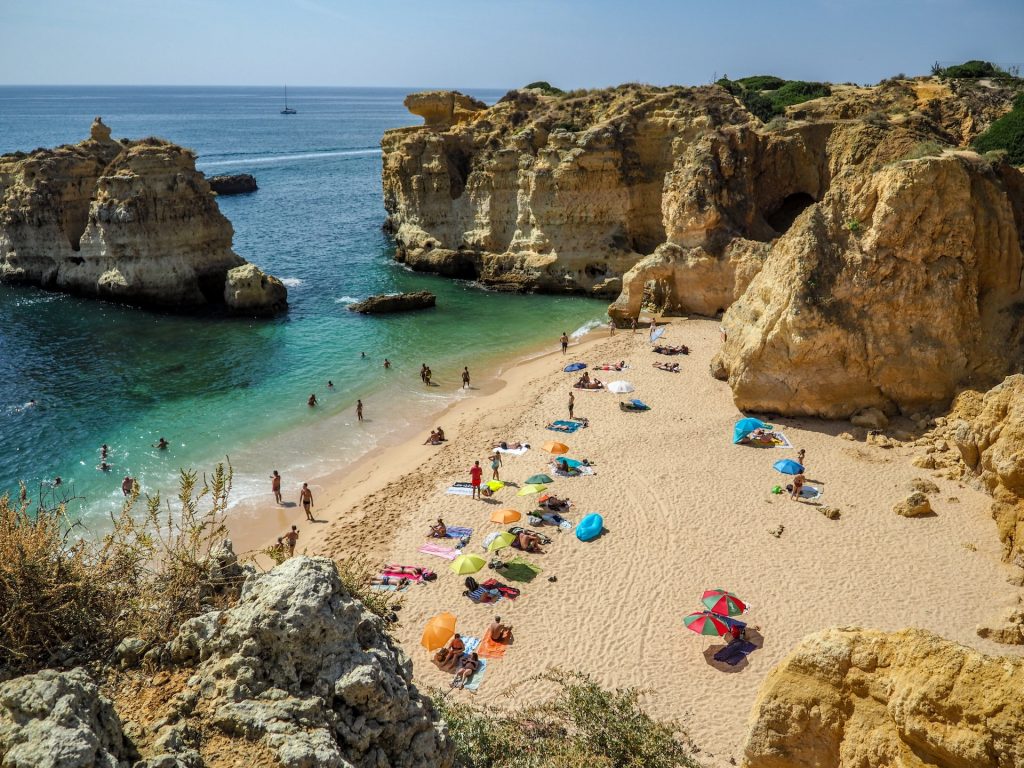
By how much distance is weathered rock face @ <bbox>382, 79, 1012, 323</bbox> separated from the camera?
97.8 ft

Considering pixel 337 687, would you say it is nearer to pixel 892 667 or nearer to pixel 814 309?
pixel 892 667

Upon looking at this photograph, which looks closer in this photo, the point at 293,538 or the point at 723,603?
the point at 723,603

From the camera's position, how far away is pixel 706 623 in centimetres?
1221

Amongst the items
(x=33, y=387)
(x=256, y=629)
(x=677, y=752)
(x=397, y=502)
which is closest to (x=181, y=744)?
(x=256, y=629)

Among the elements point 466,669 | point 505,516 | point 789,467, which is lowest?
point 466,669

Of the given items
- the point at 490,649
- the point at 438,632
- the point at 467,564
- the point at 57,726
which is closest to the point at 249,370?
the point at 467,564

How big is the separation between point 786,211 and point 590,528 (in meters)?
23.6

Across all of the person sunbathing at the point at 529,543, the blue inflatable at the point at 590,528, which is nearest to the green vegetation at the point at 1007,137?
the blue inflatable at the point at 590,528

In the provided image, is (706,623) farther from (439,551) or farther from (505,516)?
(439,551)

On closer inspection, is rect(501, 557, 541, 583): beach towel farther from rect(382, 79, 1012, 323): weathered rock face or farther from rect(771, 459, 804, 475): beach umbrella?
rect(382, 79, 1012, 323): weathered rock face

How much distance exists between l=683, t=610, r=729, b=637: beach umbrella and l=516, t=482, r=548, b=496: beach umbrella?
613 centimetres

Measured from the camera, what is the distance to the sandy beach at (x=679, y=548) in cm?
1216

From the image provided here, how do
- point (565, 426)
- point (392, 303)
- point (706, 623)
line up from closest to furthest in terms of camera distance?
point (706, 623)
point (565, 426)
point (392, 303)

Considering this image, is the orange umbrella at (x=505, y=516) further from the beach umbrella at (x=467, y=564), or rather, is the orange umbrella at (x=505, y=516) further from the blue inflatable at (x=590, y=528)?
the beach umbrella at (x=467, y=564)
